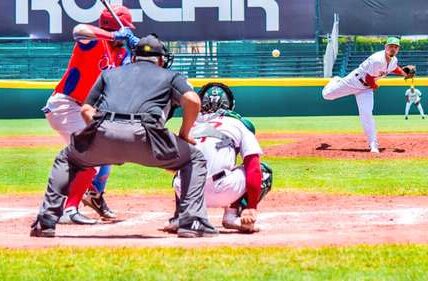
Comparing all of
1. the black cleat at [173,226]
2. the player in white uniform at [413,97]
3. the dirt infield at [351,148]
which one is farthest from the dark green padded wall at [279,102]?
the black cleat at [173,226]

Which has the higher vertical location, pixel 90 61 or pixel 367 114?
pixel 90 61

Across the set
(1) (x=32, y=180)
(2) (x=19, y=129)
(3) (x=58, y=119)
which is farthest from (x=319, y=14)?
(3) (x=58, y=119)

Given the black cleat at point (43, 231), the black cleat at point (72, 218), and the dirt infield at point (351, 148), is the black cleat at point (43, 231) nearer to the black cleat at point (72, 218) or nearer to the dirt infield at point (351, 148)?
the black cleat at point (72, 218)

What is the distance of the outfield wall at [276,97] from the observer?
30055 millimetres

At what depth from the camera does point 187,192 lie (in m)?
6.39

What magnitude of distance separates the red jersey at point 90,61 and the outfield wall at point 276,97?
21.4 metres

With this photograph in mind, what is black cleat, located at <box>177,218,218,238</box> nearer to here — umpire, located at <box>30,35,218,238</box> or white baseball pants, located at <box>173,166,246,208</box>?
umpire, located at <box>30,35,218,238</box>

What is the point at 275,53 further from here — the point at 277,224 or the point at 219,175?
the point at 219,175

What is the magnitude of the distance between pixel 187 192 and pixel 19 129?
65.7 feet

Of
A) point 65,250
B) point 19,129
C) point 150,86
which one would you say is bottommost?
point 19,129

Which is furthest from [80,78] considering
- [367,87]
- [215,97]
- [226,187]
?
[367,87]

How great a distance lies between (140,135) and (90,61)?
1.94 metres

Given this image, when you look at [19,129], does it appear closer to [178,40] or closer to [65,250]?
[178,40]

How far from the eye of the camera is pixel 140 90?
6324mm
